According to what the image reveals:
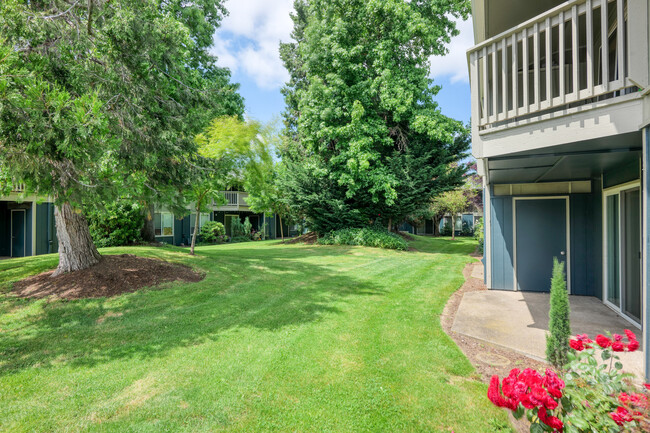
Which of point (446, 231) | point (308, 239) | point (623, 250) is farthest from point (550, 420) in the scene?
point (446, 231)

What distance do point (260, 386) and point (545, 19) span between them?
512 cm

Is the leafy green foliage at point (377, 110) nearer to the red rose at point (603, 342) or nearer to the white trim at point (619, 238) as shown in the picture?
the white trim at point (619, 238)

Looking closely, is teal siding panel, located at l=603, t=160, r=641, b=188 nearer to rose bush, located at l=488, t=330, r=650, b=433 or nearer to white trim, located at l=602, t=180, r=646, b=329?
white trim, located at l=602, t=180, r=646, b=329

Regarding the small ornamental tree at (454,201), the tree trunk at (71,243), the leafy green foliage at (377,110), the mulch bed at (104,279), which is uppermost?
the leafy green foliage at (377,110)

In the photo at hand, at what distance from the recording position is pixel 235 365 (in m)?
3.54

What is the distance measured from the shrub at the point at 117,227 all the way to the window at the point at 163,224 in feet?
16.0

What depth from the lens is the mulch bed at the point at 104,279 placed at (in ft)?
19.2

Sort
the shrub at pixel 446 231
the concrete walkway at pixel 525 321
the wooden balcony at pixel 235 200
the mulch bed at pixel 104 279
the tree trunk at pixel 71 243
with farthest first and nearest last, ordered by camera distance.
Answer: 1. the shrub at pixel 446 231
2. the wooden balcony at pixel 235 200
3. the tree trunk at pixel 71 243
4. the mulch bed at pixel 104 279
5. the concrete walkway at pixel 525 321

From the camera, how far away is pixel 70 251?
6762 mm

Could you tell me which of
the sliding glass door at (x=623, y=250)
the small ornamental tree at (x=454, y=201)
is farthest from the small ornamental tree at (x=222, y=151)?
the small ornamental tree at (x=454, y=201)

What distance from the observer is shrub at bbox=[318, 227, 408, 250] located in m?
15.0

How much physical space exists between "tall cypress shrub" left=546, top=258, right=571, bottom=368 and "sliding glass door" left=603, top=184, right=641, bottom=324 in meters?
2.15

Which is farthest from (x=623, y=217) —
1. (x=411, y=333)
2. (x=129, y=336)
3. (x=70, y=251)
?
(x=70, y=251)

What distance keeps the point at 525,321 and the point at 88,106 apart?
→ 23.5 feet
